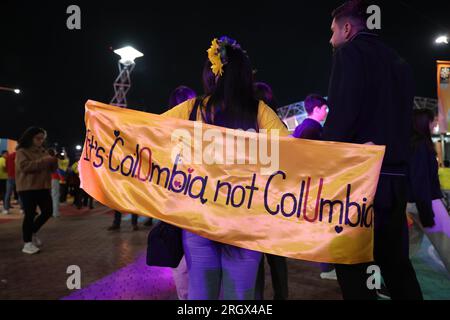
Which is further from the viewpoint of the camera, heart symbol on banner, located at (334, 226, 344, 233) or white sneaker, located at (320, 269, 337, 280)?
white sneaker, located at (320, 269, 337, 280)

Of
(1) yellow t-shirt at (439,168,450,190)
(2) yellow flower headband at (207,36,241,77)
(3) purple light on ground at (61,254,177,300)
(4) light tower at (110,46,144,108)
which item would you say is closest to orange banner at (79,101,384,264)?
(2) yellow flower headband at (207,36,241,77)

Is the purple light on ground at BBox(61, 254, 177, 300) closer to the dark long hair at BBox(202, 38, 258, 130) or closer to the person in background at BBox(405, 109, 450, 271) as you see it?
the dark long hair at BBox(202, 38, 258, 130)

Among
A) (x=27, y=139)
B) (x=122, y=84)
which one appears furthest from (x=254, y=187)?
(x=122, y=84)

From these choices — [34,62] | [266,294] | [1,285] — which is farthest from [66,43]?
[266,294]

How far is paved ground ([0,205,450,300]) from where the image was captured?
132 inches

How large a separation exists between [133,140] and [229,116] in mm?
645

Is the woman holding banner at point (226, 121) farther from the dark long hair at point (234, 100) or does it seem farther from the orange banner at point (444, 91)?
the orange banner at point (444, 91)

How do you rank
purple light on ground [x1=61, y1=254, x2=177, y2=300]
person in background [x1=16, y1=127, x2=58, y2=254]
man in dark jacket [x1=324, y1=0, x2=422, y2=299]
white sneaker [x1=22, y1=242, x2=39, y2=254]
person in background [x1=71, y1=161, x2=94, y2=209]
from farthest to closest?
person in background [x1=71, y1=161, x2=94, y2=209]
person in background [x1=16, y1=127, x2=58, y2=254]
white sneaker [x1=22, y1=242, x2=39, y2=254]
purple light on ground [x1=61, y1=254, x2=177, y2=300]
man in dark jacket [x1=324, y1=0, x2=422, y2=299]

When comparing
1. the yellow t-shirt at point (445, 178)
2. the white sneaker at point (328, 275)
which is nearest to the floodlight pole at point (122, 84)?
the yellow t-shirt at point (445, 178)

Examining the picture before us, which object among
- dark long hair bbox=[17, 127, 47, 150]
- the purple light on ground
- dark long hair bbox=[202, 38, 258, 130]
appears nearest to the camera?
dark long hair bbox=[202, 38, 258, 130]

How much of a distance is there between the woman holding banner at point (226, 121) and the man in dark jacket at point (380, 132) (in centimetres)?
37

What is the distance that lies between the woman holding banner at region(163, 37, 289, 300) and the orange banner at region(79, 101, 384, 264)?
6 centimetres

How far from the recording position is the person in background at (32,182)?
5203mm
